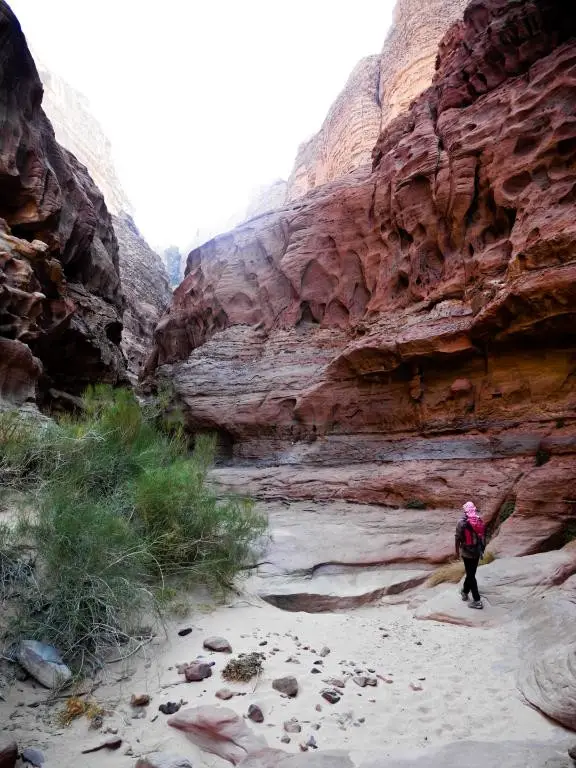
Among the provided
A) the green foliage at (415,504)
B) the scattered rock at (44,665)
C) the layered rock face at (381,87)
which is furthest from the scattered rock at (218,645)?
the layered rock face at (381,87)

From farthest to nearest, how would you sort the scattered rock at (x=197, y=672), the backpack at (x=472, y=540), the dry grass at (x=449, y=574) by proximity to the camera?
the dry grass at (x=449, y=574), the backpack at (x=472, y=540), the scattered rock at (x=197, y=672)

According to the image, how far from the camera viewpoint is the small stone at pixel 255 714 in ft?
12.5

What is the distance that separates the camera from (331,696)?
4.10 metres

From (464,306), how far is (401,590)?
286 inches

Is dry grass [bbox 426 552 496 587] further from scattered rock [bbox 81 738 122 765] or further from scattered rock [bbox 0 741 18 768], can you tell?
scattered rock [bbox 0 741 18 768]

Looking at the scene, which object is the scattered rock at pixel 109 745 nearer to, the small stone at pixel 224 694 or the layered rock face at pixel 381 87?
the small stone at pixel 224 694

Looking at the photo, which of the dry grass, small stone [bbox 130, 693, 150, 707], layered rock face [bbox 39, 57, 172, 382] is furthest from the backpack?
layered rock face [bbox 39, 57, 172, 382]

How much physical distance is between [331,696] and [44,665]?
2.50 m

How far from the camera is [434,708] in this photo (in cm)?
399

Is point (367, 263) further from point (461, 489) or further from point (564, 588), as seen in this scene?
point (564, 588)

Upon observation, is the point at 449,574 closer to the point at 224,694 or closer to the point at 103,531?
the point at 224,694

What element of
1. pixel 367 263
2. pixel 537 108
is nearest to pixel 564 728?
pixel 537 108

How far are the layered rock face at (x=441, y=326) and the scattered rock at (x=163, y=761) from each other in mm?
5640

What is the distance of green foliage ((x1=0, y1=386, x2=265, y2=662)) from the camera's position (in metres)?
4.71
